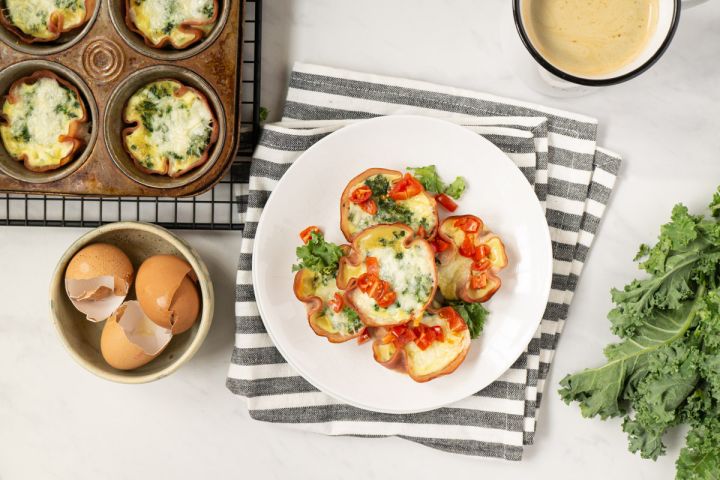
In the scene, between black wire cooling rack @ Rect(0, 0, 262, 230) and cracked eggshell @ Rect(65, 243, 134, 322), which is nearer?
cracked eggshell @ Rect(65, 243, 134, 322)

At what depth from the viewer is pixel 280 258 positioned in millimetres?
1906

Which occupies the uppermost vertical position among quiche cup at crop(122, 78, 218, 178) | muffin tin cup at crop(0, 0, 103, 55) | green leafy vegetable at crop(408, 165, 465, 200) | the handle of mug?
the handle of mug

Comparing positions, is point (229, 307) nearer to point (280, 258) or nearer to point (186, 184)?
point (280, 258)

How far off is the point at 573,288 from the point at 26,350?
1739 millimetres

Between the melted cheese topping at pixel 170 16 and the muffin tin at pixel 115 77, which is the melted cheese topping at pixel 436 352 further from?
the melted cheese topping at pixel 170 16

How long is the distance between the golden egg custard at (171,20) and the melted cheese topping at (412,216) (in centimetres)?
61

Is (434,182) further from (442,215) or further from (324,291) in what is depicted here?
(324,291)

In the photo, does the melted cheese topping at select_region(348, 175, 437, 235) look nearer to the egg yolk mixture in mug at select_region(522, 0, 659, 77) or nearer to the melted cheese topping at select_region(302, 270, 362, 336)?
the melted cheese topping at select_region(302, 270, 362, 336)

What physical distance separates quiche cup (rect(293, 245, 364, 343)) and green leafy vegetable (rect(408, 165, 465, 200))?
0.30 m

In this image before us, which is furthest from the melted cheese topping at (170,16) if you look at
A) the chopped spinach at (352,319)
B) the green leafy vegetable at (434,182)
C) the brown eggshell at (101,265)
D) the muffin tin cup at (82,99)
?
the chopped spinach at (352,319)

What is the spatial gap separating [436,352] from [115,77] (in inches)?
45.5

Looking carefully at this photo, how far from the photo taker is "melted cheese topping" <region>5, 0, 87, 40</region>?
1.82 m

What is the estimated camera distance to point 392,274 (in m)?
1.81

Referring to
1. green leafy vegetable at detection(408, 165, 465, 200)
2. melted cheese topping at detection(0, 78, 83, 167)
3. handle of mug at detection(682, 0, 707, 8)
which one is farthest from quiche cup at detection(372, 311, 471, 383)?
handle of mug at detection(682, 0, 707, 8)
